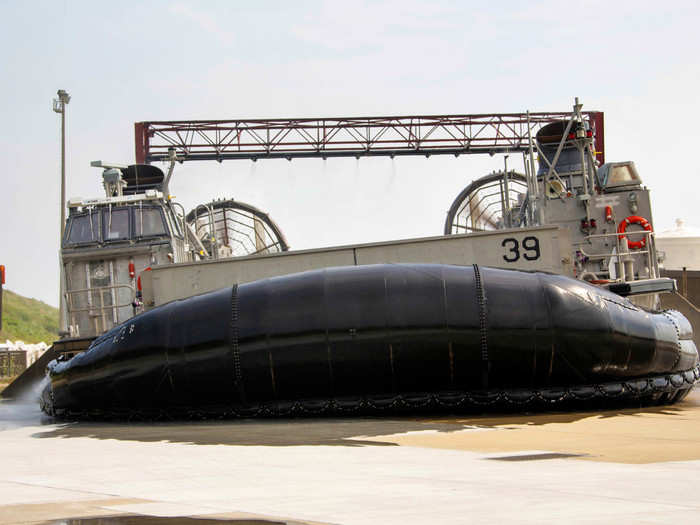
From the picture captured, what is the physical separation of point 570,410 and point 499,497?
6120 millimetres

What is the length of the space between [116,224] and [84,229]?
694mm

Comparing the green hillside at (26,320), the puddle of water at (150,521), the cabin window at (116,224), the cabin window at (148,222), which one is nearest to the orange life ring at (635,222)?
the cabin window at (148,222)

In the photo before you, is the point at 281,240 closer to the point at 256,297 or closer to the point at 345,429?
Result: the point at 256,297

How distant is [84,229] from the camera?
1711cm

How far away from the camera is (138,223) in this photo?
17047mm

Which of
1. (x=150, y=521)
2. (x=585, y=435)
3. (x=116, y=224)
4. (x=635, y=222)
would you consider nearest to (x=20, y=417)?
(x=116, y=224)

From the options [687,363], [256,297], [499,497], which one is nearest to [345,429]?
[256,297]

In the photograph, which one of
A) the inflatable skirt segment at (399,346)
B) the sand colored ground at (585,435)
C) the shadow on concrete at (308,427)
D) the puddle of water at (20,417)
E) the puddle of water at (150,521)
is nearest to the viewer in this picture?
the puddle of water at (150,521)

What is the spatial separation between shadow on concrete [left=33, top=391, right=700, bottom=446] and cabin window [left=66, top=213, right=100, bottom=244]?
7404 millimetres

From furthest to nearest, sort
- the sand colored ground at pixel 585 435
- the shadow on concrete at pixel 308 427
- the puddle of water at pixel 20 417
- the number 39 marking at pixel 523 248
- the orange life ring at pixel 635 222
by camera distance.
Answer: the orange life ring at pixel 635 222 < the number 39 marking at pixel 523 248 < the puddle of water at pixel 20 417 < the shadow on concrete at pixel 308 427 < the sand colored ground at pixel 585 435

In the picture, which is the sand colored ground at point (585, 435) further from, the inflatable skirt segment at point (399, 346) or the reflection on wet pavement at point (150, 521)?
the reflection on wet pavement at point (150, 521)

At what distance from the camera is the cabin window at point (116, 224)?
666 inches

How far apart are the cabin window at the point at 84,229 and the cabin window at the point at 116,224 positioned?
0.56 ft

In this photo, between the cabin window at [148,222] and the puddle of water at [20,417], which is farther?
the cabin window at [148,222]
